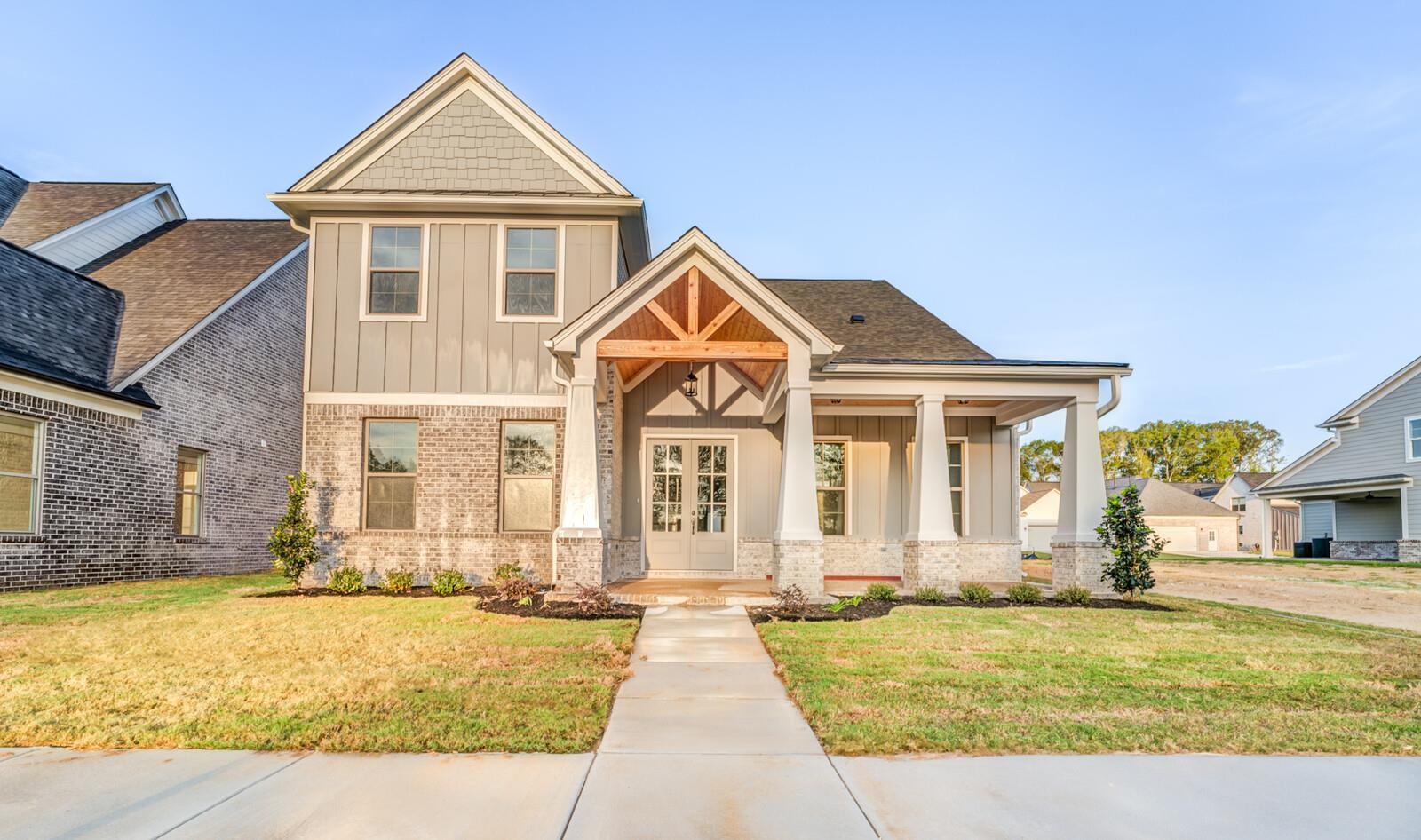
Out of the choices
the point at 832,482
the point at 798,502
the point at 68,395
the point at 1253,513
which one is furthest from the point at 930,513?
the point at 1253,513

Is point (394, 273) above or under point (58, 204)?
under

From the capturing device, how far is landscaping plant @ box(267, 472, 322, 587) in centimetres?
1199

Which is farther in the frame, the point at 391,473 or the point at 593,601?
the point at 391,473

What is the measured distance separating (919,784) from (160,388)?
1463 cm

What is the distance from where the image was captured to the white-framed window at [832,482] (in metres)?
14.6

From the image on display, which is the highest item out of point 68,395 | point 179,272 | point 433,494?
point 179,272

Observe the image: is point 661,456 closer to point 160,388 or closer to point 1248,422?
point 160,388

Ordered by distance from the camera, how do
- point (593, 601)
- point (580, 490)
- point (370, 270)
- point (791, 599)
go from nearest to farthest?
point (593, 601), point (791, 599), point (580, 490), point (370, 270)

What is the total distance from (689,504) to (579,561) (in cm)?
377

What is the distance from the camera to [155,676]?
19.2ft

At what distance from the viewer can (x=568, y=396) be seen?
11.6 meters

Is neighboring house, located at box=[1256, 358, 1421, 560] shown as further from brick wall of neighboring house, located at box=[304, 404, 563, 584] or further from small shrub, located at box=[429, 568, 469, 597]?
small shrub, located at box=[429, 568, 469, 597]

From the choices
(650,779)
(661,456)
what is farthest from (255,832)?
(661,456)

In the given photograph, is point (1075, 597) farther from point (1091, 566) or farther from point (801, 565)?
point (801, 565)
